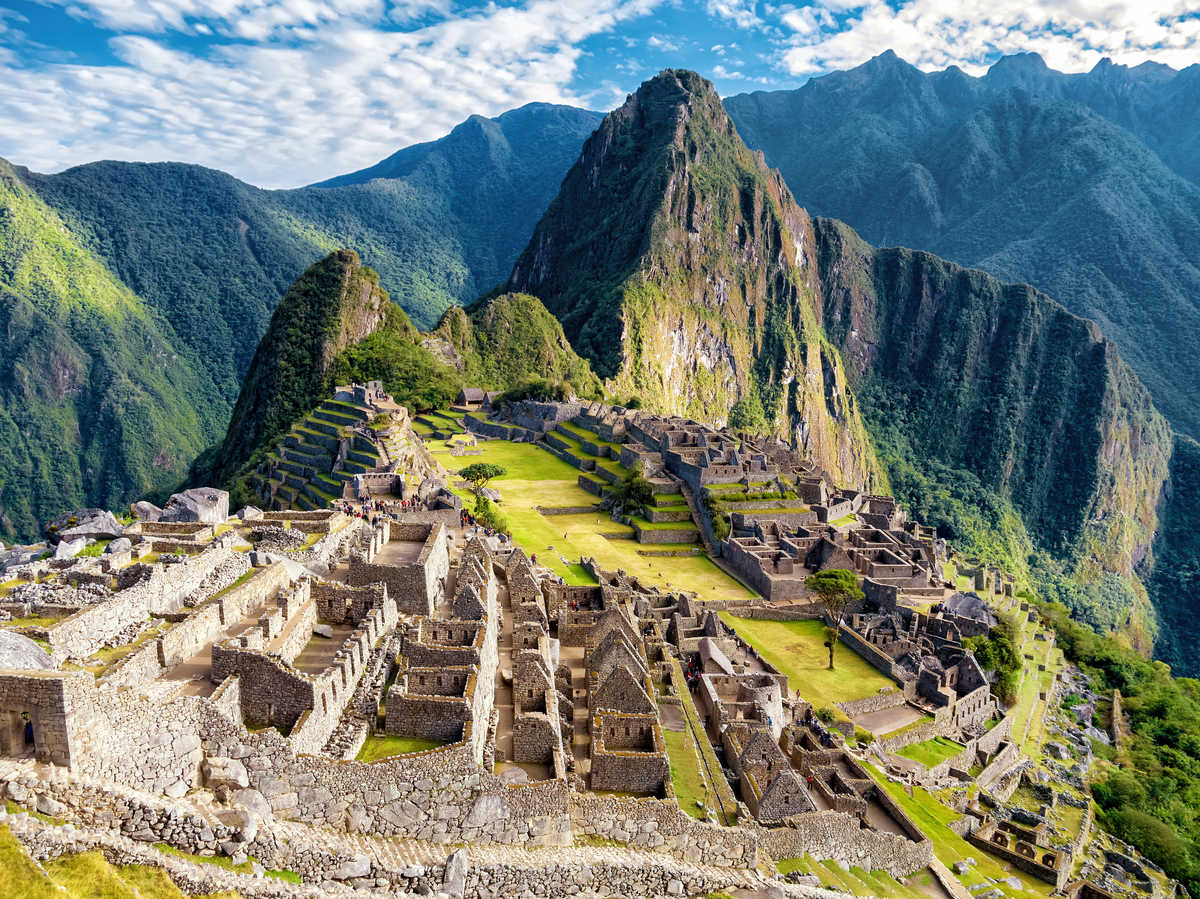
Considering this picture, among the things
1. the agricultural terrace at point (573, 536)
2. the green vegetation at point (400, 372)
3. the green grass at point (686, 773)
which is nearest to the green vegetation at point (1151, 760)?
the agricultural terrace at point (573, 536)

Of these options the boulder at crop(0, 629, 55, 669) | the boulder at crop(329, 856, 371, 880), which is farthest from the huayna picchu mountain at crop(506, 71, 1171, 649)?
the boulder at crop(0, 629, 55, 669)

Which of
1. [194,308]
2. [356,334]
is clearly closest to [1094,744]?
[356,334]

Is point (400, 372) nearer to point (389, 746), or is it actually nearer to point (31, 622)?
point (31, 622)

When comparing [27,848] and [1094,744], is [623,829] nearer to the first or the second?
[27,848]

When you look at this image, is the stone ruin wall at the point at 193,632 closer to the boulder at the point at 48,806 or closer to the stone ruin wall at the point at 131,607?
the stone ruin wall at the point at 131,607

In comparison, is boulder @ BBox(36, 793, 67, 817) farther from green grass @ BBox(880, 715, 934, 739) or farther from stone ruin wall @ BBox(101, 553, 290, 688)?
green grass @ BBox(880, 715, 934, 739)

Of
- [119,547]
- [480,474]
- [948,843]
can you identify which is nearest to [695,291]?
[480,474]
